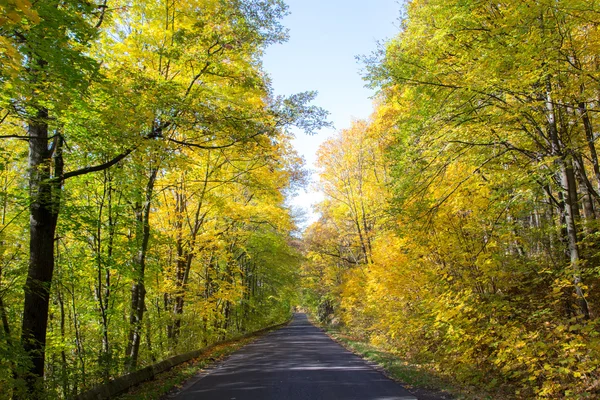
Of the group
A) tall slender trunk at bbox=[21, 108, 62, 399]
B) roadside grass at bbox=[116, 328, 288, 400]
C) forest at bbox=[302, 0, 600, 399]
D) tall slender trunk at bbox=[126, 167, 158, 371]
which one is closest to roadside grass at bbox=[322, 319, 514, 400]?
forest at bbox=[302, 0, 600, 399]

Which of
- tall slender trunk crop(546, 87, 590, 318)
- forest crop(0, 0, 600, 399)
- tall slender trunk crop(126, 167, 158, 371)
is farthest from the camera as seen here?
tall slender trunk crop(126, 167, 158, 371)

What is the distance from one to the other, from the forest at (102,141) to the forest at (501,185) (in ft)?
9.30

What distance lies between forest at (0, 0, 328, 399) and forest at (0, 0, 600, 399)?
0.06 metres

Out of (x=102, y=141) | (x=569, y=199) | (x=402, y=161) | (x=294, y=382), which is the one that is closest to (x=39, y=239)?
(x=102, y=141)

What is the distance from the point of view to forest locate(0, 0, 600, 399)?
560 centimetres

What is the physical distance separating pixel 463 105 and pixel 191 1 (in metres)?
7.03

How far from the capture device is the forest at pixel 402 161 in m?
5.60

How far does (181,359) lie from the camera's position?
1083 centimetres

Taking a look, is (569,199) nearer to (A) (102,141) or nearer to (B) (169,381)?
(A) (102,141)

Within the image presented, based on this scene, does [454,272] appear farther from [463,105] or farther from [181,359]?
[181,359]

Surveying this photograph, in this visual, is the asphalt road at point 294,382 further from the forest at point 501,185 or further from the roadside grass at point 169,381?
the forest at point 501,185

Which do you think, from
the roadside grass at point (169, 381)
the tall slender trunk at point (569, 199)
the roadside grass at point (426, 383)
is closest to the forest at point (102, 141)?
the roadside grass at point (169, 381)

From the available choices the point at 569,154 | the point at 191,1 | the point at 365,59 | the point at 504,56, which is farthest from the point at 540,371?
the point at 191,1

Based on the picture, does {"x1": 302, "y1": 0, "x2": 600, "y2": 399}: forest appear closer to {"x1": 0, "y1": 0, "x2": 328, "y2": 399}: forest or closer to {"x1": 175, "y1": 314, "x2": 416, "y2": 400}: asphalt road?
{"x1": 175, "y1": 314, "x2": 416, "y2": 400}: asphalt road
